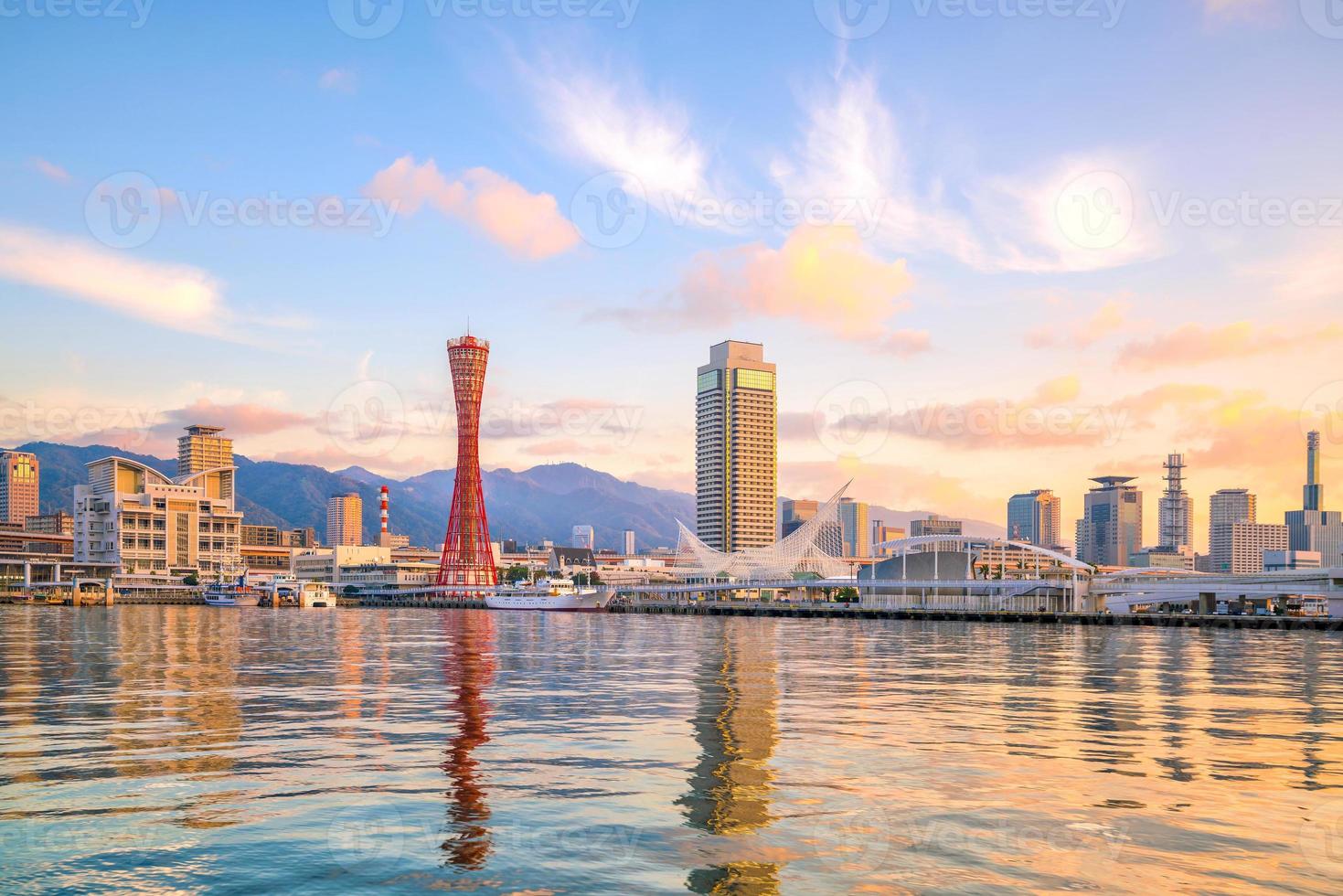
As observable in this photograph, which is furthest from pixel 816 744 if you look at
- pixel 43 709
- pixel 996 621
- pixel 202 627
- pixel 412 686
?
pixel 996 621

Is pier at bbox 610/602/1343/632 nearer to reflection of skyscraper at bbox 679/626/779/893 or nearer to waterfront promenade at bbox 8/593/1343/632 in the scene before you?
waterfront promenade at bbox 8/593/1343/632

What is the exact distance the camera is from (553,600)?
174125 mm

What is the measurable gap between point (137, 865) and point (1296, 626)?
10313 centimetres

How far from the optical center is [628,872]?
41.1 ft

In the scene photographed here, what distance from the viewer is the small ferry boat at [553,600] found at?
173625mm

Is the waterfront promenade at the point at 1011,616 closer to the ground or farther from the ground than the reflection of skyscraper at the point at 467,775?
closer to the ground

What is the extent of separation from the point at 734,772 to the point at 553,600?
518ft

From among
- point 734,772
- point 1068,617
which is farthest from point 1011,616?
point 734,772

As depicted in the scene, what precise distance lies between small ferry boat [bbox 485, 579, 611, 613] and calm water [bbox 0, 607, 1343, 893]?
13666 cm

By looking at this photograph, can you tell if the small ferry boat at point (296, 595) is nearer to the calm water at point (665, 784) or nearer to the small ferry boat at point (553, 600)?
the small ferry boat at point (553, 600)

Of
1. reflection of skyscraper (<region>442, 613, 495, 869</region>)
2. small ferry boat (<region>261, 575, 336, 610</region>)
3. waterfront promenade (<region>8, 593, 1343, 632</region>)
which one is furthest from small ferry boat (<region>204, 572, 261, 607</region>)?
reflection of skyscraper (<region>442, 613, 495, 869</region>)

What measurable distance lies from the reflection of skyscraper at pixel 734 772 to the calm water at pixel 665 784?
74 mm

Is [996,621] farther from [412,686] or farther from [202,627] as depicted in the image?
[412,686]

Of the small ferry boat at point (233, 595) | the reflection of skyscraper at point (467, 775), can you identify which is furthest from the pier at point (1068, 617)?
the reflection of skyscraper at point (467, 775)
